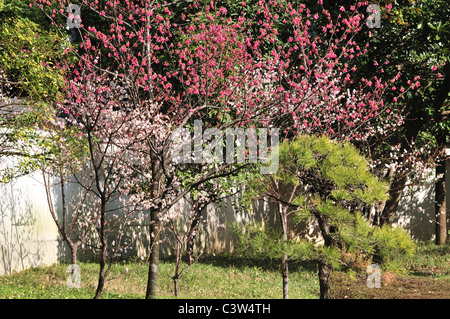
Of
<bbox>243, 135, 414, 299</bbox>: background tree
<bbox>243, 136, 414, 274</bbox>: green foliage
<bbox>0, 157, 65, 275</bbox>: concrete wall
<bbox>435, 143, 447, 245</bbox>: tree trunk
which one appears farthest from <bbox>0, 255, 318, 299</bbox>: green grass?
<bbox>435, 143, 447, 245</bbox>: tree trunk

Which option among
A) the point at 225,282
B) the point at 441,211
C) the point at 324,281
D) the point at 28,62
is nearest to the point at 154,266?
the point at 324,281

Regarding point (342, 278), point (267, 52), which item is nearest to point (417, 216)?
point (342, 278)

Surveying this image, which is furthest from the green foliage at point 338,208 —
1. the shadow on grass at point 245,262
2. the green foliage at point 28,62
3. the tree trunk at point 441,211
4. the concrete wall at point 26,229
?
the tree trunk at point 441,211

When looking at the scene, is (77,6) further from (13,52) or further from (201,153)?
(201,153)

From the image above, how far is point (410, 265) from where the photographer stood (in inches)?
579

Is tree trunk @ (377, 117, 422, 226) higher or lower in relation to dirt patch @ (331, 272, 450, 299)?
higher

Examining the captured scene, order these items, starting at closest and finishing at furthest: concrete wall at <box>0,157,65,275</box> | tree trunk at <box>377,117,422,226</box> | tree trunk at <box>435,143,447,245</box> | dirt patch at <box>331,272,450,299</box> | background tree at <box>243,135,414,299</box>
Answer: background tree at <box>243,135,414,299</box>, concrete wall at <box>0,157,65,275</box>, dirt patch at <box>331,272,450,299</box>, tree trunk at <box>377,117,422,226</box>, tree trunk at <box>435,143,447,245</box>

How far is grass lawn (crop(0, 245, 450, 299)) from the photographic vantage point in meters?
9.90

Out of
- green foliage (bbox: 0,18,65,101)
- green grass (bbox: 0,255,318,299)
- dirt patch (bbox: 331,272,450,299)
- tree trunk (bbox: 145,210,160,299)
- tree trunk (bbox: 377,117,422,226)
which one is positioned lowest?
dirt patch (bbox: 331,272,450,299)

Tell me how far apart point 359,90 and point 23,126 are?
7866mm

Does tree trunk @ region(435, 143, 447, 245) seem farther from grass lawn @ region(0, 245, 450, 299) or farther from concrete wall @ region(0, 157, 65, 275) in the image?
concrete wall @ region(0, 157, 65, 275)

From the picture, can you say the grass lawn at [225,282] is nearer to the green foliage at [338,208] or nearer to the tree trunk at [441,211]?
the green foliage at [338,208]

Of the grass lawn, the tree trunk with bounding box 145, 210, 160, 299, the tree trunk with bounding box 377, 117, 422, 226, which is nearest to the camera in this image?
the tree trunk with bounding box 145, 210, 160, 299

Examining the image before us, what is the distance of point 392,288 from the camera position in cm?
1179
